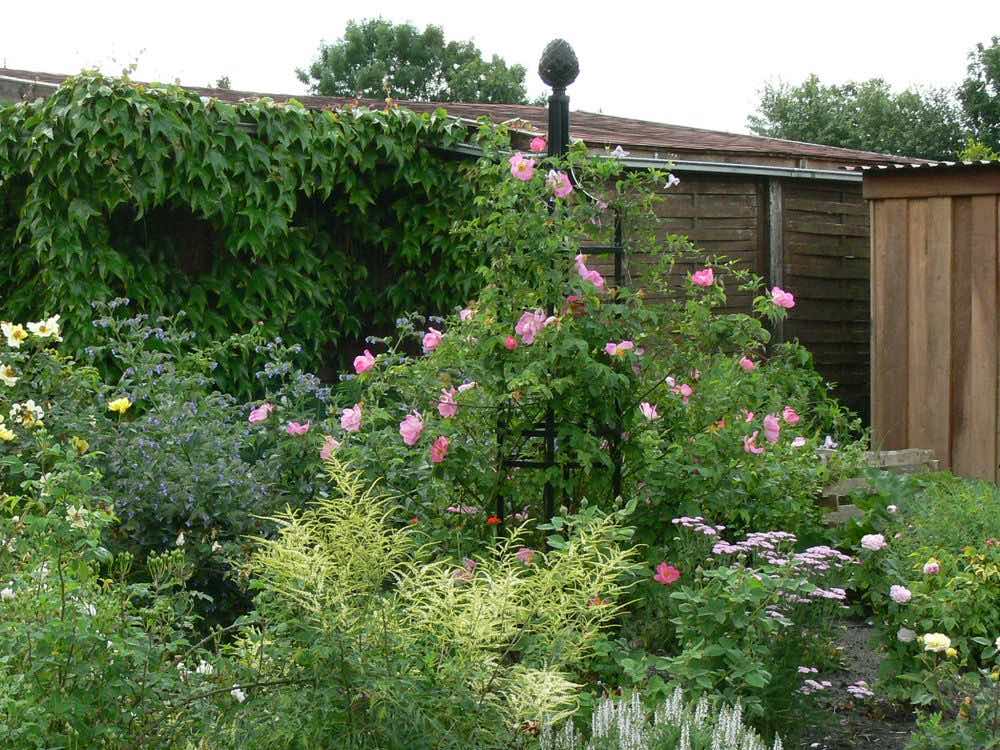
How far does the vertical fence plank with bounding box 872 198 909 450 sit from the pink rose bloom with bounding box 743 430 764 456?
279 cm

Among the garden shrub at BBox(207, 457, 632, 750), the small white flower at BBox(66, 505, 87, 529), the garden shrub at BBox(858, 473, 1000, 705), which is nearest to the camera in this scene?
the garden shrub at BBox(207, 457, 632, 750)

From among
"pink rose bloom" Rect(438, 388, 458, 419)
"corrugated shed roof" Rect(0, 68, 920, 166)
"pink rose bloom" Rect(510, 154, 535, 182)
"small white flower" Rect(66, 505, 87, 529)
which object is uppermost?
"corrugated shed roof" Rect(0, 68, 920, 166)

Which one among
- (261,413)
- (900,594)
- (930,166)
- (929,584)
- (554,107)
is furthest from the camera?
(930,166)

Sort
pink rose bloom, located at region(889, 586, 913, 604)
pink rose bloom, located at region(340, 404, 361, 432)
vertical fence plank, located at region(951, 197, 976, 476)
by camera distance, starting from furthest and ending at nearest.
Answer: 1. vertical fence plank, located at region(951, 197, 976, 476)
2. pink rose bloom, located at region(340, 404, 361, 432)
3. pink rose bloom, located at region(889, 586, 913, 604)

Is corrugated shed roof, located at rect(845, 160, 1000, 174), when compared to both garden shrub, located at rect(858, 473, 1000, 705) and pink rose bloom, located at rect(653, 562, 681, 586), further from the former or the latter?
pink rose bloom, located at rect(653, 562, 681, 586)

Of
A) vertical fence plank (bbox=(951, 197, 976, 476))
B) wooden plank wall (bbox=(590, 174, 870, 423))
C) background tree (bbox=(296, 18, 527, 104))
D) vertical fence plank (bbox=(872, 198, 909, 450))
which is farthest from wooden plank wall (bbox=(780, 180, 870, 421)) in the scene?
background tree (bbox=(296, 18, 527, 104))

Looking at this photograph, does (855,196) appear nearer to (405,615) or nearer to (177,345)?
(177,345)

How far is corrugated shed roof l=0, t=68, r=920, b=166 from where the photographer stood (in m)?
8.09

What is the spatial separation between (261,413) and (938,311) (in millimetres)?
3716

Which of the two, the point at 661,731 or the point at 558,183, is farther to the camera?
the point at 558,183

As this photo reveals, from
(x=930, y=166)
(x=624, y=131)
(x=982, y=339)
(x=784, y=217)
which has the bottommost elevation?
(x=982, y=339)

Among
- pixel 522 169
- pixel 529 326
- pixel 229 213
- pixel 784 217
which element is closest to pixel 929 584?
pixel 529 326

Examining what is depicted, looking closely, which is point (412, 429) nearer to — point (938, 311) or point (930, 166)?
point (938, 311)

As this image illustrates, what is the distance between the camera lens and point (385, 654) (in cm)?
252
